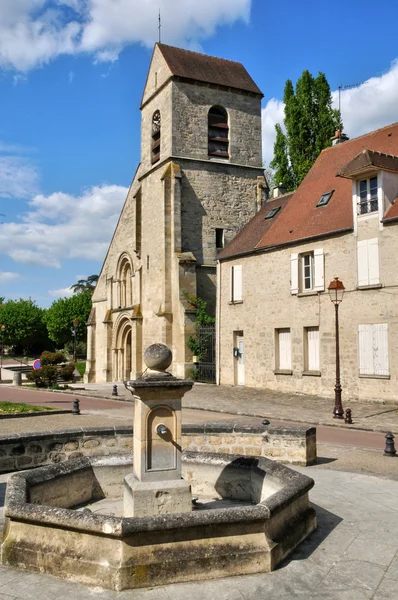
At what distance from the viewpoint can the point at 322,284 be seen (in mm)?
19031

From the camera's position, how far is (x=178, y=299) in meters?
26.0

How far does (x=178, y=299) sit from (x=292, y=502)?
2109 centimetres

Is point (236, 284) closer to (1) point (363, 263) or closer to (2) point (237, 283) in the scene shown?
(2) point (237, 283)

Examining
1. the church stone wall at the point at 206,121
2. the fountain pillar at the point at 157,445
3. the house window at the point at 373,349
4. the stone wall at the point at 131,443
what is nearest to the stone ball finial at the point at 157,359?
the fountain pillar at the point at 157,445

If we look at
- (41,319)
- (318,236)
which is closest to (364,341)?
(318,236)

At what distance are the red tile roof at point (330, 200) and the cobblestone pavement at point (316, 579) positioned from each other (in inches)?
551

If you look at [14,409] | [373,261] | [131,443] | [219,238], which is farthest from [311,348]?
[131,443]

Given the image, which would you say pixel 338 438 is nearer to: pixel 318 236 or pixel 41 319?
pixel 318 236

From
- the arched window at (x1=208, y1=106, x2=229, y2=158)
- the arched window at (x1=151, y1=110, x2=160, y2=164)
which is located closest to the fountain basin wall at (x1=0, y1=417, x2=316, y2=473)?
the arched window at (x1=208, y1=106, x2=229, y2=158)

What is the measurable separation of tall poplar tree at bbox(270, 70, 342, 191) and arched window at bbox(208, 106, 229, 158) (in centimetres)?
559

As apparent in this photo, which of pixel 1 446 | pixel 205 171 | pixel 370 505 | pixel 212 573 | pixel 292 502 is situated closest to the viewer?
pixel 212 573

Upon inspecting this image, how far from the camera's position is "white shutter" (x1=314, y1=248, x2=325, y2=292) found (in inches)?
751

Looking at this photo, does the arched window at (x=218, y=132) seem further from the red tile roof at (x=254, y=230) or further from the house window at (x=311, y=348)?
the house window at (x=311, y=348)

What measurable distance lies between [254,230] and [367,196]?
8093 mm
